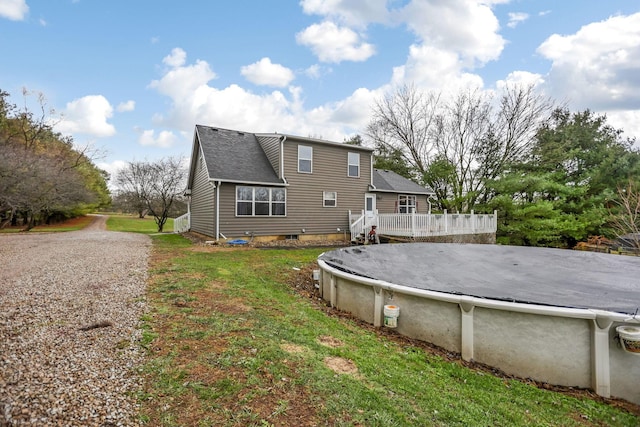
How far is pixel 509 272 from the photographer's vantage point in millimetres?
5461

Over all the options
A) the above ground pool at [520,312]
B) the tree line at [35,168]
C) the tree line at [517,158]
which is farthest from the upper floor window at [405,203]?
the tree line at [35,168]

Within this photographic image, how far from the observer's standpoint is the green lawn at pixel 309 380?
6.88 ft

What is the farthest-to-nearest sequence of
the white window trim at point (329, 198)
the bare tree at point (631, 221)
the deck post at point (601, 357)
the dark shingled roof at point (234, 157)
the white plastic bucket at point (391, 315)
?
the white window trim at point (329, 198), the dark shingled roof at point (234, 157), the bare tree at point (631, 221), the white plastic bucket at point (391, 315), the deck post at point (601, 357)

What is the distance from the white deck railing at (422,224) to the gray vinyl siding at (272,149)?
457cm

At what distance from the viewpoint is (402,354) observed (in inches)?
135

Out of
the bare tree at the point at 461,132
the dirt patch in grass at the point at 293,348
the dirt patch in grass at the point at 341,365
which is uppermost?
the bare tree at the point at 461,132

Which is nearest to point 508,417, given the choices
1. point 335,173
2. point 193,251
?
point 193,251

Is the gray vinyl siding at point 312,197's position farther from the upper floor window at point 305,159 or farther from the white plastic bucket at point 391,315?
the white plastic bucket at point 391,315

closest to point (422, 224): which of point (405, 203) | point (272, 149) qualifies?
point (405, 203)

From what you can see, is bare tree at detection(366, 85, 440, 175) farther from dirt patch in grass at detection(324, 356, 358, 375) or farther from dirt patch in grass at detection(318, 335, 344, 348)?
dirt patch in grass at detection(324, 356, 358, 375)

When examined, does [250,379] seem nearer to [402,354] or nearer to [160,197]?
[402,354]

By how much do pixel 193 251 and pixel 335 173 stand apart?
777 cm

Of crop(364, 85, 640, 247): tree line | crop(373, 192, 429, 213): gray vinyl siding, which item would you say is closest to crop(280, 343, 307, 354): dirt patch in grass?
crop(373, 192, 429, 213): gray vinyl siding

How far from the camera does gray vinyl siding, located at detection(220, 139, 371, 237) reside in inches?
494
